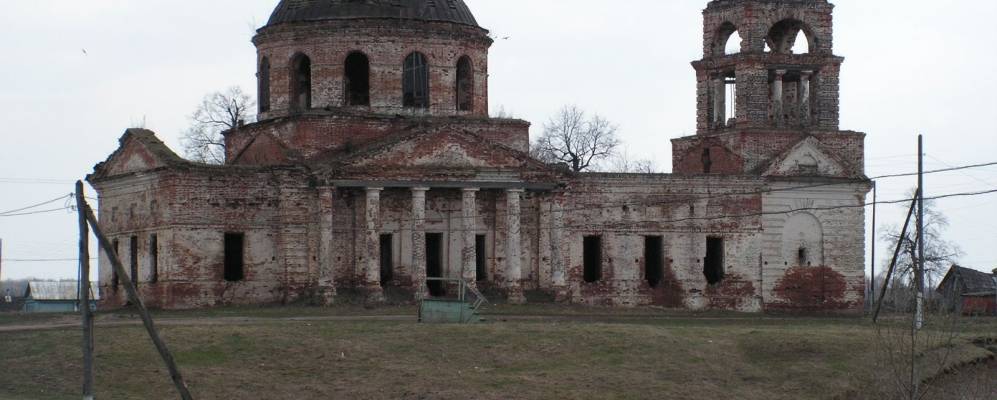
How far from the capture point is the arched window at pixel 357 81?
4772cm

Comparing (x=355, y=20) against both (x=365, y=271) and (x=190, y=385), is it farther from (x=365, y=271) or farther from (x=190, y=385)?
(x=190, y=385)

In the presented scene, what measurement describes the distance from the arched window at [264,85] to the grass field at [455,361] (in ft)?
36.2

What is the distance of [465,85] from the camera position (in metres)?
48.7

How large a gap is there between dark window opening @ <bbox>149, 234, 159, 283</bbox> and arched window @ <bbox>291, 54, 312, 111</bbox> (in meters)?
5.65

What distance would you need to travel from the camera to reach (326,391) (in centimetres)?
3145

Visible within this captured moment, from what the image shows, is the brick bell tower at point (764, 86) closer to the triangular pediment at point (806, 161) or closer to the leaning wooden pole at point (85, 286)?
the triangular pediment at point (806, 161)

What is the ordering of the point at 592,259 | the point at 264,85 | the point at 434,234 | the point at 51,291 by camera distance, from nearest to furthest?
the point at 434,234
the point at 592,259
the point at 264,85
the point at 51,291

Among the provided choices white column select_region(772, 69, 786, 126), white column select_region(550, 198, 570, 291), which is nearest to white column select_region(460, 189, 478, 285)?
white column select_region(550, 198, 570, 291)

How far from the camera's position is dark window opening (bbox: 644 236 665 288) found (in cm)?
4766

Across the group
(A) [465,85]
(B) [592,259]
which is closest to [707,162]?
(B) [592,259]

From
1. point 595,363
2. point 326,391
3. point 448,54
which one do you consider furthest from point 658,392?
point 448,54

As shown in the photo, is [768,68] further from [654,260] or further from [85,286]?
[85,286]

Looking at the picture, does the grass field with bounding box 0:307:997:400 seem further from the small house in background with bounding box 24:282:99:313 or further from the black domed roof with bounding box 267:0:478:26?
the small house in background with bounding box 24:282:99:313

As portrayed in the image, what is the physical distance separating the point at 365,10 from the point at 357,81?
225 centimetres
